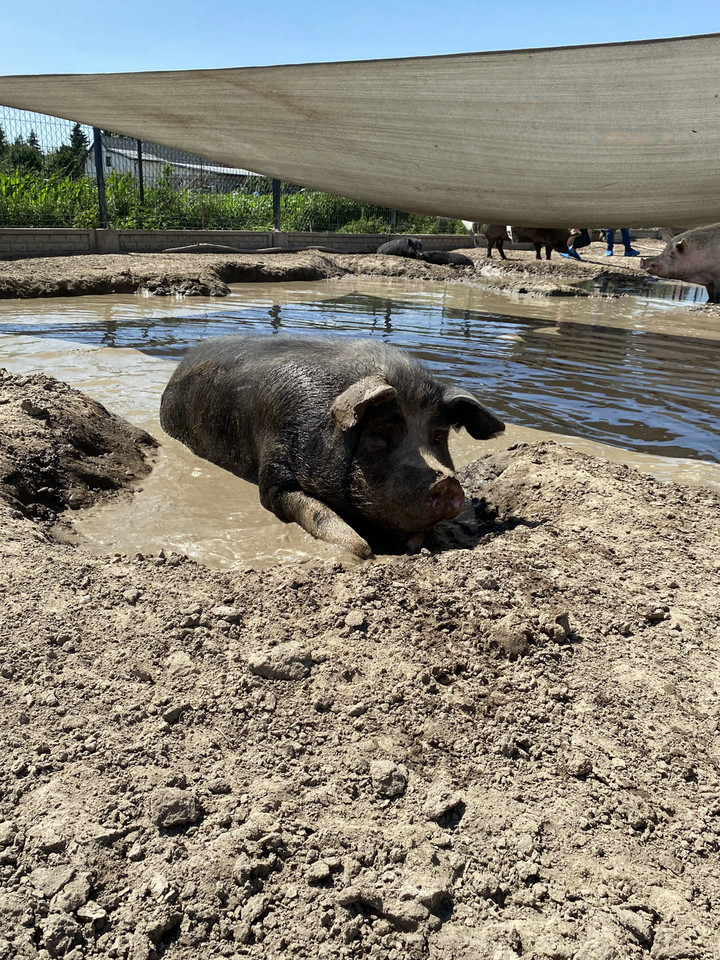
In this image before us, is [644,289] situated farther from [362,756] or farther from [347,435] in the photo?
[362,756]

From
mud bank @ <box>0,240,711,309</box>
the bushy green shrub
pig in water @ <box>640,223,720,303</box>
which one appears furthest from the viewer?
the bushy green shrub

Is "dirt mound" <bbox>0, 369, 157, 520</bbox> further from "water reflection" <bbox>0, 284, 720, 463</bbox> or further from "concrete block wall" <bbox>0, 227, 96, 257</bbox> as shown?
"concrete block wall" <bbox>0, 227, 96, 257</bbox>

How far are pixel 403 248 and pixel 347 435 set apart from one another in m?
20.4

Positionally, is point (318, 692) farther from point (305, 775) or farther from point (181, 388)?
point (181, 388)

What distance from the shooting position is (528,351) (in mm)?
9820

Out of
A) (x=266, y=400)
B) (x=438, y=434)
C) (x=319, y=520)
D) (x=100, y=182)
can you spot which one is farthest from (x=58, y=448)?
(x=100, y=182)

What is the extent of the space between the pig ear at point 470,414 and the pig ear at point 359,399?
0.42 m

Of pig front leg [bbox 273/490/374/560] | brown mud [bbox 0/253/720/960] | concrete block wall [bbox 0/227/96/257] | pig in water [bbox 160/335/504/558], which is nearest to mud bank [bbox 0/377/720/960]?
Result: brown mud [bbox 0/253/720/960]

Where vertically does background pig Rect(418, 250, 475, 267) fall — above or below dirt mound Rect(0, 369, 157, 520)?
above

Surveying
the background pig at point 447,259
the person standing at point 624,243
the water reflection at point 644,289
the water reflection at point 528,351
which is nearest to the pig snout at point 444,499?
the water reflection at point 528,351

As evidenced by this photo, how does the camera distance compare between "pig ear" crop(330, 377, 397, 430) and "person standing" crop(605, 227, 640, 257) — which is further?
"person standing" crop(605, 227, 640, 257)

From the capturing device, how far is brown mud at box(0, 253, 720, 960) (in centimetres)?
164

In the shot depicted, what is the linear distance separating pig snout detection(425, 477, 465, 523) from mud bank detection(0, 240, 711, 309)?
11.1 meters


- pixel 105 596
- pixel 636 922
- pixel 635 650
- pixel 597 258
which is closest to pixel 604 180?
pixel 635 650
